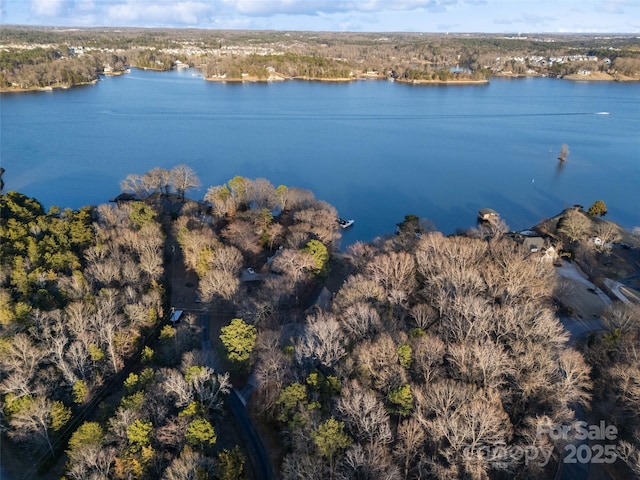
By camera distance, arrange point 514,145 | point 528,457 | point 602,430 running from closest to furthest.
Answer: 1. point 528,457
2. point 602,430
3. point 514,145

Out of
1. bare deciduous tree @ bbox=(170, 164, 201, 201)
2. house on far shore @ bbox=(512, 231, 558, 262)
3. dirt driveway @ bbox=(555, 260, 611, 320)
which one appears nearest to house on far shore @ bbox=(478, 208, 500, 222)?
house on far shore @ bbox=(512, 231, 558, 262)

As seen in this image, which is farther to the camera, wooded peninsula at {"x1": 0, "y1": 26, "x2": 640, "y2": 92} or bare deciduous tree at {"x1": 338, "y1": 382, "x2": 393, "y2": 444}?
wooded peninsula at {"x1": 0, "y1": 26, "x2": 640, "y2": 92}

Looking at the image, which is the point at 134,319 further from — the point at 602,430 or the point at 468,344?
the point at 602,430

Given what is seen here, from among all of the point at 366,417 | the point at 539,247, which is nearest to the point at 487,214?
the point at 539,247

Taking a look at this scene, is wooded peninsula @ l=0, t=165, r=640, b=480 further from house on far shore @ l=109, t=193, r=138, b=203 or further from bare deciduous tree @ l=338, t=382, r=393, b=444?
house on far shore @ l=109, t=193, r=138, b=203

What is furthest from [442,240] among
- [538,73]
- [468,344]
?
[538,73]
